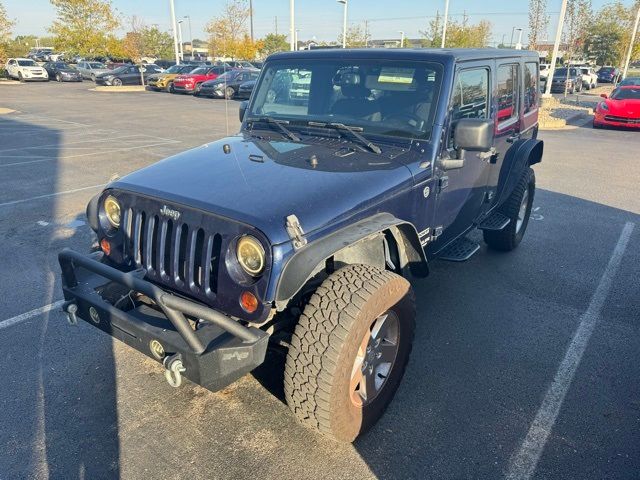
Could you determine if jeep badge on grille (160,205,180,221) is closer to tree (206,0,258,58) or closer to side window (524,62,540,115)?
side window (524,62,540,115)

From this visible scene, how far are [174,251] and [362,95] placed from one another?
1902 mm

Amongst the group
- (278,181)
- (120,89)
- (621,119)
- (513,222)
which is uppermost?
(278,181)

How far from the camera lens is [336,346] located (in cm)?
241

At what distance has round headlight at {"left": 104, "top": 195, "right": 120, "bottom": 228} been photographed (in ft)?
9.82

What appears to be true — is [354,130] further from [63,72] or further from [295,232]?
[63,72]

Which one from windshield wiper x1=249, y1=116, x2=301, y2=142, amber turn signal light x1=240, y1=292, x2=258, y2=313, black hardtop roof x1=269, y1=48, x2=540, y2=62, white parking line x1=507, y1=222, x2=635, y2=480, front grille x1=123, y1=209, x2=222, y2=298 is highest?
black hardtop roof x1=269, y1=48, x2=540, y2=62

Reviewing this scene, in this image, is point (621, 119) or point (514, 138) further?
point (621, 119)

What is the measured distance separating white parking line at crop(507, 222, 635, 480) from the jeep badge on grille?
2198 mm

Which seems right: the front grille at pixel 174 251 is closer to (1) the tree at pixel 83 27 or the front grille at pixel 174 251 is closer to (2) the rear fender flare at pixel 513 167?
(2) the rear fender flare at pixel 513 167

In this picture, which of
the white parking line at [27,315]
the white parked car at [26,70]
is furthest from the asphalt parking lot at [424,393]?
the white parked car at [26,70]

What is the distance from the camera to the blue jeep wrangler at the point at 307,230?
94.2 inches

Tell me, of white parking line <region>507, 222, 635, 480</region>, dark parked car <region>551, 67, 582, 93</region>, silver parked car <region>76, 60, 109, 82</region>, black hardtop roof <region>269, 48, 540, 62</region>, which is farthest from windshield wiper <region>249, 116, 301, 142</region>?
silver parked car <region>76, 60, 109, 82</region>

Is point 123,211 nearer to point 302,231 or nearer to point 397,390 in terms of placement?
point 302,231

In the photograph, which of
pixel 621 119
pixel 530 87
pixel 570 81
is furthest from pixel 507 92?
pixel 570 81
